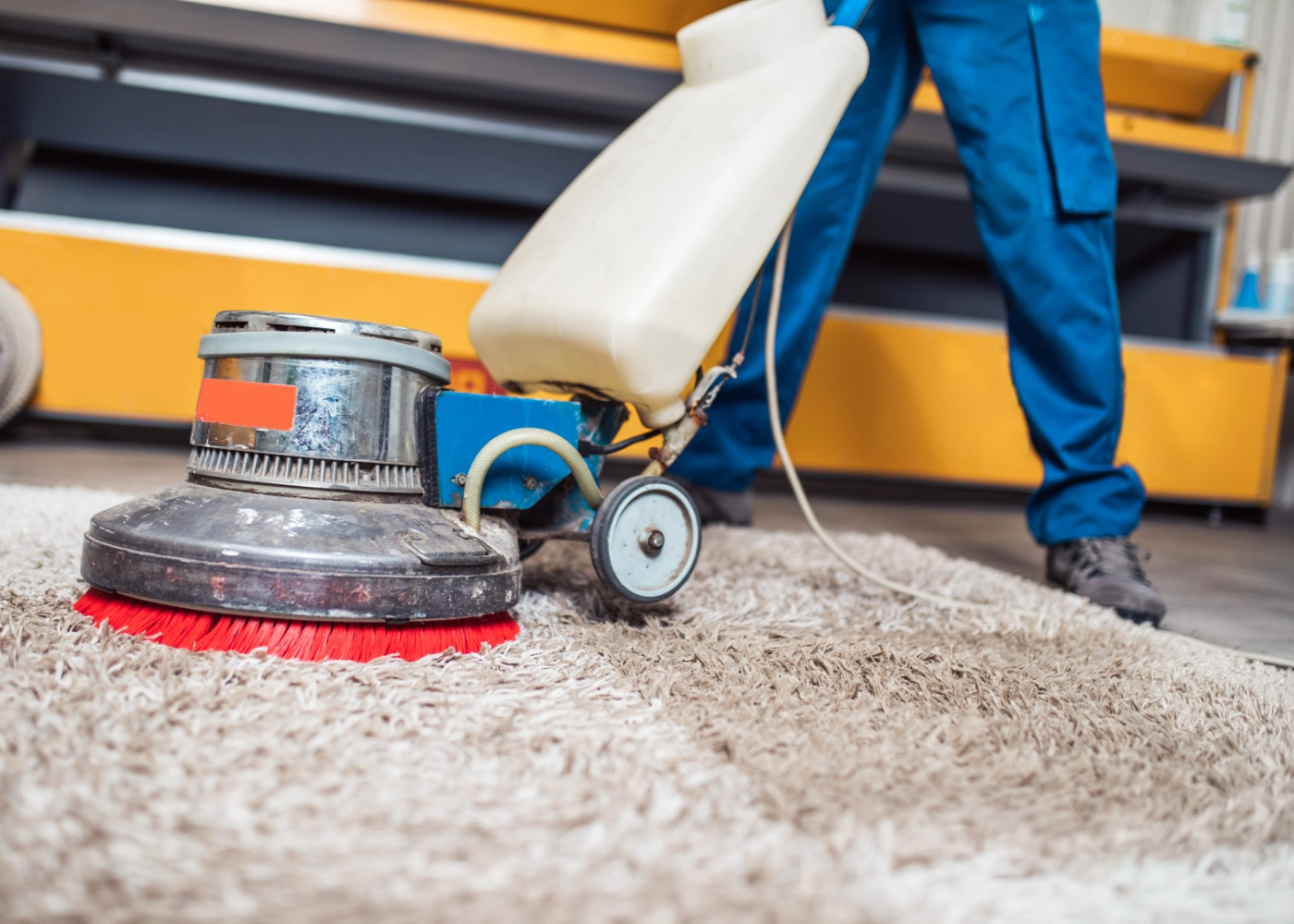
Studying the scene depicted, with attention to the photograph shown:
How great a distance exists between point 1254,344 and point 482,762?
2697 millimetres

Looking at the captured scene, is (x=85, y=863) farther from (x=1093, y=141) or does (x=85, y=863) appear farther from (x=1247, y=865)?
(x=1093, y=141)

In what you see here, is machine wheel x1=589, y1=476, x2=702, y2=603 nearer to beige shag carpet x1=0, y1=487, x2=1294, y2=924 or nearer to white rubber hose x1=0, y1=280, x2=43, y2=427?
beige shag carpet x1=0, y1=487, x2=1294, y2=924

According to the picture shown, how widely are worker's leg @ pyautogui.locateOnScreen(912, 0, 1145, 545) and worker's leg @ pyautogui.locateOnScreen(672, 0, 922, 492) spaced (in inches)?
4.0

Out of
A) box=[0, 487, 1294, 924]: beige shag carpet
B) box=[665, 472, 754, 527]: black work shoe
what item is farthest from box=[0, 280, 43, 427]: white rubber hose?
box=[665, 472, 754, 527]: black work shoe

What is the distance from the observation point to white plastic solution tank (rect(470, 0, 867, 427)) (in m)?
0.70

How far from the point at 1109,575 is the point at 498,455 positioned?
0.77 metres

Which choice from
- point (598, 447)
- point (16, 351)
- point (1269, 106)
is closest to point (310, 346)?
point (598, 447)

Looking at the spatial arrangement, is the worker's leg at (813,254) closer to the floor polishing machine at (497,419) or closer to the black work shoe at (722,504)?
the black work shoe at (722,504)

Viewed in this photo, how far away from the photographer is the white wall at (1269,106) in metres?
3.15

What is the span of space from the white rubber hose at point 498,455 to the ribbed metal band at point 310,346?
0.09 m

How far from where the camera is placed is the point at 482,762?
0.46 m

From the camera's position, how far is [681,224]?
71 centimetres

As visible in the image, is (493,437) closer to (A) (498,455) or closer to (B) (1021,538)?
(A) (498,455)

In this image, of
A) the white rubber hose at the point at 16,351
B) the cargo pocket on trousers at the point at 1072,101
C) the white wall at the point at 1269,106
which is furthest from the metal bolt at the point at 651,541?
the white wall at the point at 1269,106
